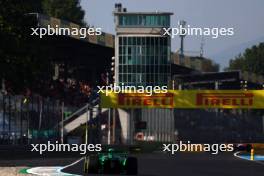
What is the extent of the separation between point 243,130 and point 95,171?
4077cm

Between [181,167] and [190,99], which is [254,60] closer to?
Result: [190,99]

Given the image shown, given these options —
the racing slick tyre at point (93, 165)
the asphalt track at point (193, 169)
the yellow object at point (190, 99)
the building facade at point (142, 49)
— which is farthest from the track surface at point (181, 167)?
the building facade at point (142, 49)

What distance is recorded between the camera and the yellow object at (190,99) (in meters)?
51.2

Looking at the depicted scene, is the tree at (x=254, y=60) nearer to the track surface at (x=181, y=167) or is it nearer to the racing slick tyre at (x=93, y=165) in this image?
the track surface at (x=181, y=167)

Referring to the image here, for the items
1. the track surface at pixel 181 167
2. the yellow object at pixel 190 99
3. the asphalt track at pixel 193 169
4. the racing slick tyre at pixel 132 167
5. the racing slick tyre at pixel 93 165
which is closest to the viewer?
the racing slick tyre at pixel 132 167

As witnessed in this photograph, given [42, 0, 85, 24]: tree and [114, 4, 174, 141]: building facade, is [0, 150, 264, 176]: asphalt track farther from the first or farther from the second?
[42, 0, 85, 24]: tree

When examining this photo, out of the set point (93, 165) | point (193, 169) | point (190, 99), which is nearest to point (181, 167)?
point (193, 169)

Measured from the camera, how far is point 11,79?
47.9m

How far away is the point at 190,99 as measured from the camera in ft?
170

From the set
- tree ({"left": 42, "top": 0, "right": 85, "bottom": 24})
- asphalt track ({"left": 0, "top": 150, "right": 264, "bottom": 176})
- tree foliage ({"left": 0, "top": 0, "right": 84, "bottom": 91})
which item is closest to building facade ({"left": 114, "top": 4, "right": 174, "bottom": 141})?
tree ({"left": 42, "top": 0, "right": 85, "bottom": 24})

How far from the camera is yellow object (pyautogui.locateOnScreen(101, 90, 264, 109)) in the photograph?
168ft

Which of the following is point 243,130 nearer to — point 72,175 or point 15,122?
point 15,122

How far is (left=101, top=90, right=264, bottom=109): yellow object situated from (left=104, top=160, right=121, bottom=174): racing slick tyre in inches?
1108

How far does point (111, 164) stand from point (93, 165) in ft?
1.93
